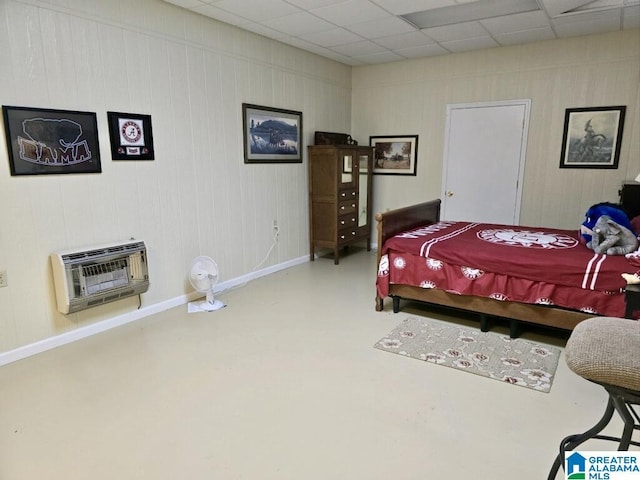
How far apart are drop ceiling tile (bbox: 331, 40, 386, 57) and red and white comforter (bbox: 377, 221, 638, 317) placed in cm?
247

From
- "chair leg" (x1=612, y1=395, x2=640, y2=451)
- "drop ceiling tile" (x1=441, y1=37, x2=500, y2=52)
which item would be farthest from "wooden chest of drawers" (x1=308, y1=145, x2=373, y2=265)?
"chair leg" (x1=612, y1=395, x2=640, y2=451)

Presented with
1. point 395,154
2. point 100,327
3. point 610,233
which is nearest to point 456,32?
point 395,154

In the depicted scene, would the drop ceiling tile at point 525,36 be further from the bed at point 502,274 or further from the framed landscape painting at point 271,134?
the framed landscape painting at point 271,134

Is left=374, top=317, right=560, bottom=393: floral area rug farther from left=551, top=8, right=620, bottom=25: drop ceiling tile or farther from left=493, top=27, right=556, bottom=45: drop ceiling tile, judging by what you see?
left=493, top=27, right=556, bottom=45: drop ceiling tile

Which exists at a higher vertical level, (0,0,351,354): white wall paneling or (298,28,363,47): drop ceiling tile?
(298,28,363,47): drop ceiling tile

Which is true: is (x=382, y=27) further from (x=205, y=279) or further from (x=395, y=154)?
(x=205, y=279)

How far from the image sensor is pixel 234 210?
14.6 ft

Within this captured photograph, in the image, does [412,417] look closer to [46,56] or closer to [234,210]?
[234,210]

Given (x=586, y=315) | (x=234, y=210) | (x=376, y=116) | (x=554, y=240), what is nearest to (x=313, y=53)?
(x=376, y=116)

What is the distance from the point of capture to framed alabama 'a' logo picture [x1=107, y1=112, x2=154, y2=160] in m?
3.29

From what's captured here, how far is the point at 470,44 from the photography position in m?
4.85

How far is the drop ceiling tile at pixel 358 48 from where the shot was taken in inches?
191

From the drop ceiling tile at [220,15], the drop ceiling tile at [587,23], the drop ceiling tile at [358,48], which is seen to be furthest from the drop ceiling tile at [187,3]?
the drop ceiling tile at [587,23]

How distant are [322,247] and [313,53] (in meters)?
2.57
